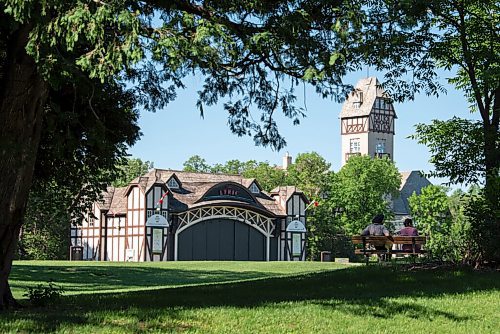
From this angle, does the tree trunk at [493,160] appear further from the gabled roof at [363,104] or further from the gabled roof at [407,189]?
the gabled roof at [363,104]

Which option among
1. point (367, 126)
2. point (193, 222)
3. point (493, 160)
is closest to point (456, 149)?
point (493, 160)

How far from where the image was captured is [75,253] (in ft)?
176

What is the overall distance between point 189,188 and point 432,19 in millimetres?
38767

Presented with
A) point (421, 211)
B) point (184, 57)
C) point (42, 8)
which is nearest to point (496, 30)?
point (184, 57)

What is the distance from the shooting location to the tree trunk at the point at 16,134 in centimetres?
1067

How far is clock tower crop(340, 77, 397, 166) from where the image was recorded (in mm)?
90438

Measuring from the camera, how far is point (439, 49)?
15617 mm

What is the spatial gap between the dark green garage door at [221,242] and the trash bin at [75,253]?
771 centimetres

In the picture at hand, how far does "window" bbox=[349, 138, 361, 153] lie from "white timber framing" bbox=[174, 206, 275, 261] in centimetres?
3854

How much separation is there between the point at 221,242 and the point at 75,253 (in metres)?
10.2

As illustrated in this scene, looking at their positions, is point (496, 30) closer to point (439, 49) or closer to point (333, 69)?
point (439, 49)

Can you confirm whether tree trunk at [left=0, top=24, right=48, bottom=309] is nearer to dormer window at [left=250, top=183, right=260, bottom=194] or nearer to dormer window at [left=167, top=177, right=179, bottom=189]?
dormer window at [left=167, top=177, right=179, bottom=189]

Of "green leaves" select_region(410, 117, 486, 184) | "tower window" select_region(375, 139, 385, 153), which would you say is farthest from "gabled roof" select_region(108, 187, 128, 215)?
"tower window" select_region(375, 139, 385, 153)

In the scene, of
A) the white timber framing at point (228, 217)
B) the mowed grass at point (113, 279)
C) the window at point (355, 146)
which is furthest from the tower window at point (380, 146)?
the mowed grass at point (113, 279)
